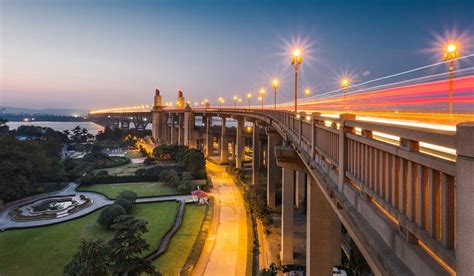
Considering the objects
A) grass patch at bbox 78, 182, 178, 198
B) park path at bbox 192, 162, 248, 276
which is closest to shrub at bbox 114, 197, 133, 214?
grass patch at bbox 78, 182, 178, 198

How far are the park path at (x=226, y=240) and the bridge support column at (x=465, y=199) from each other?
17.0 m

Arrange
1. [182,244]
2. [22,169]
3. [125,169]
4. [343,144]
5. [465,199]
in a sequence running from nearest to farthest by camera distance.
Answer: [465,199] < [343,144] < [182,244] < [22,169] < [125,169]

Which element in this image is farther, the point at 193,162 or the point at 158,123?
the point at 158,123

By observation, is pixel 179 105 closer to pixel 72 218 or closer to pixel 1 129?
pixel 1 129

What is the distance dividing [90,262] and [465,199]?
14.2 meters

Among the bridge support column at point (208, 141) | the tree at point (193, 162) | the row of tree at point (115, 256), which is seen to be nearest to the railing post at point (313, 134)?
the row of tree at point (115, 256)

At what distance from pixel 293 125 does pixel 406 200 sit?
1014 cm

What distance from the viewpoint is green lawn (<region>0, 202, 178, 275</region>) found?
59.7 feet

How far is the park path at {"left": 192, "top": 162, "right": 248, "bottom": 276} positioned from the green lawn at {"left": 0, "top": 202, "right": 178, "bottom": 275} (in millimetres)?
3914

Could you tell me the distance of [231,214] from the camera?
2814 centimetres

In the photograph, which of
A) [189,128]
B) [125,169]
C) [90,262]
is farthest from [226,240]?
[189,128]

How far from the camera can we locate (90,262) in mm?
12914

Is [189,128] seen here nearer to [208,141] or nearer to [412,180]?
[208,141]

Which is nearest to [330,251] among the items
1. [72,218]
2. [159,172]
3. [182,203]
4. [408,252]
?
[408,252]
